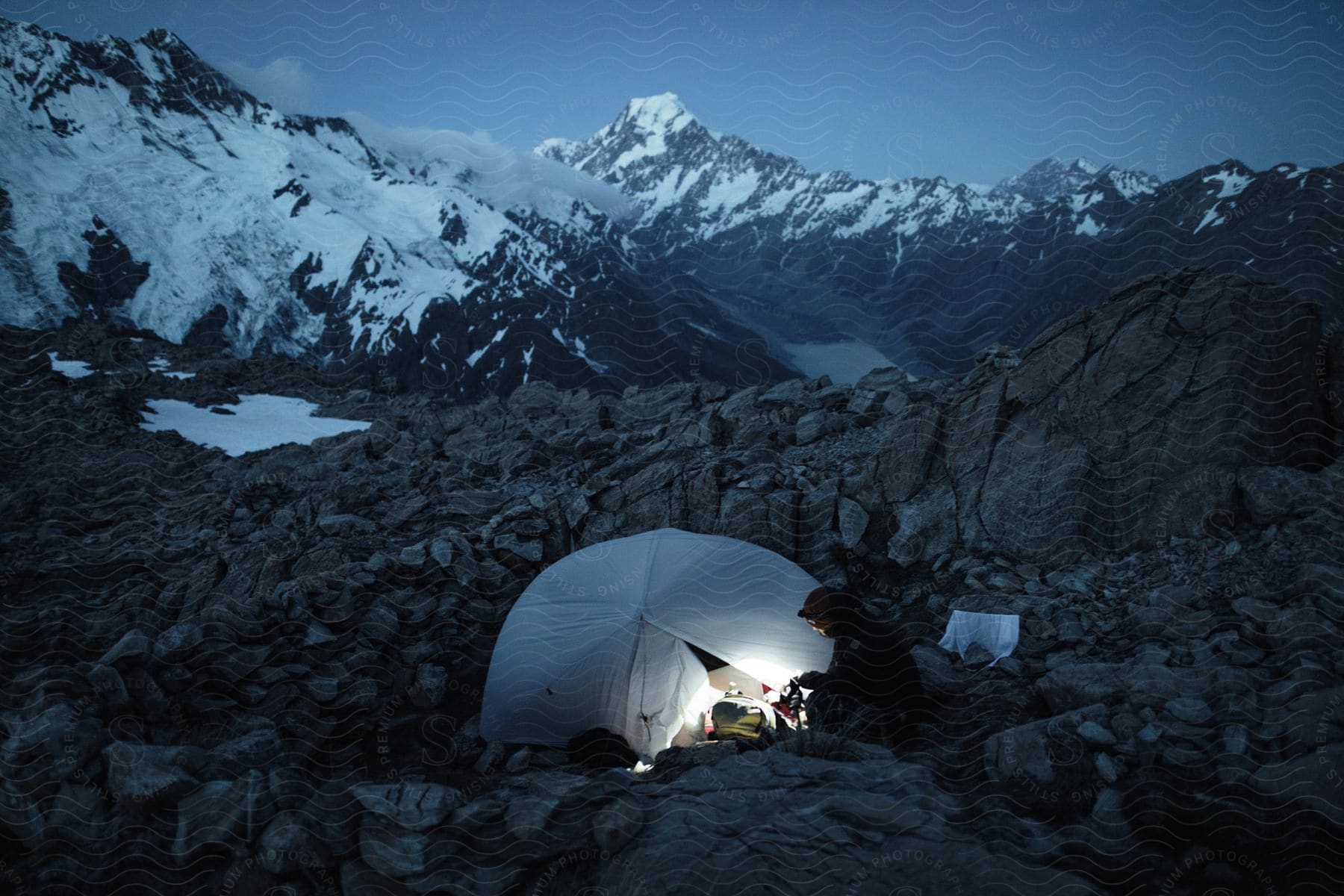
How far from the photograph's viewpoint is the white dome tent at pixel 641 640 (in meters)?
6.32

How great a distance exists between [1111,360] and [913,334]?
59.7m

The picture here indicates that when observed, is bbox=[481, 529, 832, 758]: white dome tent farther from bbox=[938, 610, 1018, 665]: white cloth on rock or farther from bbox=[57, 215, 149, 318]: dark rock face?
bbox=[57, 215, 149, 318]: dark rock face

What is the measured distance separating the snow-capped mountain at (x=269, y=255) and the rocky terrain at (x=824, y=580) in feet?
178

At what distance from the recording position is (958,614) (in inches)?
259

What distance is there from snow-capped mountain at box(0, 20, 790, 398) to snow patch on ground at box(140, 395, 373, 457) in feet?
130

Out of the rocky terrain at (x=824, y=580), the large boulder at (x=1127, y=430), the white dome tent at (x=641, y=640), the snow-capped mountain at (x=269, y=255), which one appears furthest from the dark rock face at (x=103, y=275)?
the large boulder at (x=1127, y=430)

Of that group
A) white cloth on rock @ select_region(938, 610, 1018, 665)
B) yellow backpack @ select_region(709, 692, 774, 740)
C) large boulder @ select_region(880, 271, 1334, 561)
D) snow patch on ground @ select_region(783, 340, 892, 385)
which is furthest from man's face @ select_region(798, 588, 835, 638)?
snow patch on ground @ select_region(783, 340, 892, 385)

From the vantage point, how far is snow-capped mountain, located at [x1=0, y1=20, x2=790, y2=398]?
72.8m

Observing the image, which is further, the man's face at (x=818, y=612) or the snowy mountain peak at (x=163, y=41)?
the snowy mountain peak at (x=163, y=41)

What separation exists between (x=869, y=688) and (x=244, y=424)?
81.1ft

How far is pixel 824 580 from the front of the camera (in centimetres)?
830

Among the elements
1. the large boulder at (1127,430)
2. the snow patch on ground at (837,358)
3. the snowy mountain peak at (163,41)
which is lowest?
the large boulder at (1127,430)

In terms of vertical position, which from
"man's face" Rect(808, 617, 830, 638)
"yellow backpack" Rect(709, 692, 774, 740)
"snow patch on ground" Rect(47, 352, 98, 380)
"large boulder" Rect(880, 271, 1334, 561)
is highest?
"snow patch on ground" Rect(47, 352, 98, 380)

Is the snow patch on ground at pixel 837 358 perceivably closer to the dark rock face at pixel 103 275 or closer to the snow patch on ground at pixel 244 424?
the snow patch on ground at pixel 244 424
